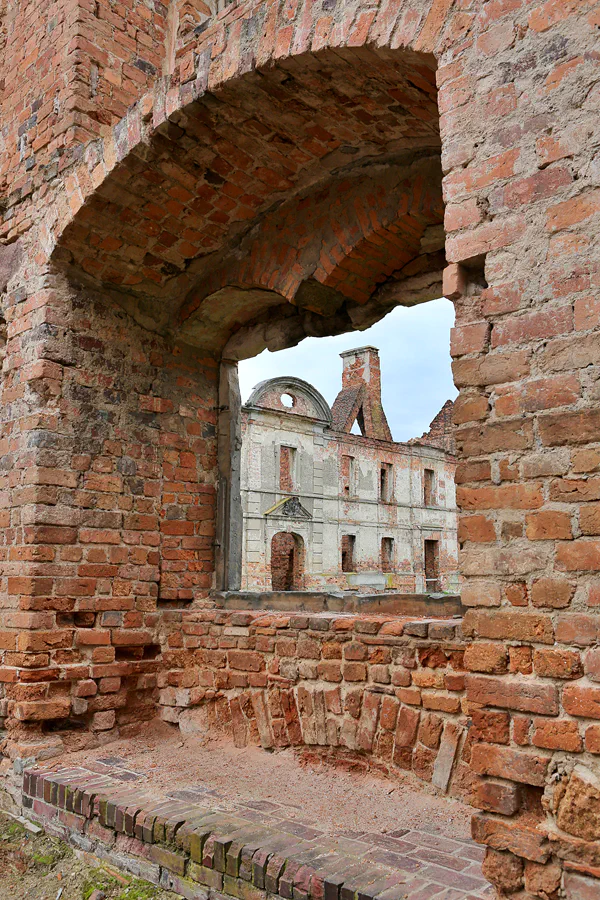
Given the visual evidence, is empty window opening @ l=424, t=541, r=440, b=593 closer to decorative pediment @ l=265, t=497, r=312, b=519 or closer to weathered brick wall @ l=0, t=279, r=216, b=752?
decorative pediment @ l=265, t=497, r=312, b=519

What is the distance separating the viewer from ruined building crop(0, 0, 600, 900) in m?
2.45

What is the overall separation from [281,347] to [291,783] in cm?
315

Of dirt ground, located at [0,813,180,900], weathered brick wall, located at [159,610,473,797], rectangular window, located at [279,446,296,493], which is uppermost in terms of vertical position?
rectangular window, located at [279,446,296,493]

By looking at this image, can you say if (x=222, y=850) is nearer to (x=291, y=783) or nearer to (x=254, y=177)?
(x=291, y=783)

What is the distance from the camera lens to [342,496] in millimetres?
21859

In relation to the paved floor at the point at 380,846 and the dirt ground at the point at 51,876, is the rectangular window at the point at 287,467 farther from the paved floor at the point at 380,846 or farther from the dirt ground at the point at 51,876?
the paved floor at the point at 380,846

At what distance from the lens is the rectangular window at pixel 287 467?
20.0 meters

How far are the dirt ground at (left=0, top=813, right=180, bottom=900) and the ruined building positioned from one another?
16 centimetres

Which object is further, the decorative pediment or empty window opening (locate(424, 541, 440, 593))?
empty window opening (locate(424, 541, 440, 593))

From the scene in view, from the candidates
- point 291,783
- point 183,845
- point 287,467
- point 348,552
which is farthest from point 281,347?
point 348,552

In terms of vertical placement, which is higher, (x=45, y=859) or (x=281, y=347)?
(x=281, y=347)

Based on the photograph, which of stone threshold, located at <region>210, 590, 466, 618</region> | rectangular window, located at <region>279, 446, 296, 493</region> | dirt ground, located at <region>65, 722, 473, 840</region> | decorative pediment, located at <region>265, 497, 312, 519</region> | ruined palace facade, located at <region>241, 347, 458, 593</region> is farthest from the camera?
rectangular window, located at <region>279, 446, 296, 493</region>

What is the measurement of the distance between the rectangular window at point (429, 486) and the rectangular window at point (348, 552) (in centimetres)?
432

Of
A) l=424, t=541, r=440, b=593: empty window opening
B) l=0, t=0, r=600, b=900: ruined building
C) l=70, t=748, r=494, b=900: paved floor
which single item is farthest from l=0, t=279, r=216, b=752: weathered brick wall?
l=424, t=541, r=440, b=593: empty window opening
